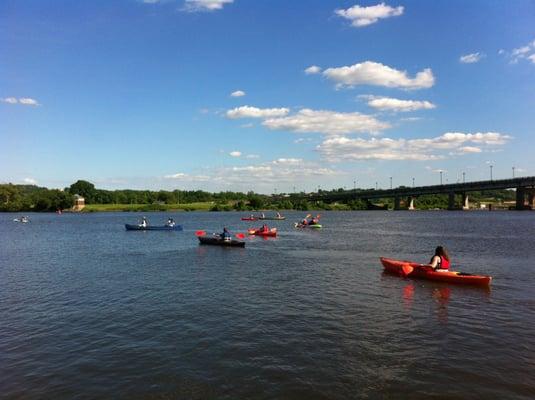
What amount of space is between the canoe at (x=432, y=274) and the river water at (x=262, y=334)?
0.68 meters

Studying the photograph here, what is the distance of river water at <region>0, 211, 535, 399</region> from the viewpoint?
13.5 m

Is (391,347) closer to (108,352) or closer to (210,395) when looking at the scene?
(210,395)

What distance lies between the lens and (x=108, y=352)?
1620 cm

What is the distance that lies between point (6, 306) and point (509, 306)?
26180mm

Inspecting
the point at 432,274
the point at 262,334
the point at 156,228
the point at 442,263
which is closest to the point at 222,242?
the point at 432,274

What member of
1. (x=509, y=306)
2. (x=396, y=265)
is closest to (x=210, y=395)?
(x=509, y=306)

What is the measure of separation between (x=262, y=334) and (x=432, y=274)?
16.3 metres

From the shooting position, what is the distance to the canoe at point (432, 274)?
27.8m

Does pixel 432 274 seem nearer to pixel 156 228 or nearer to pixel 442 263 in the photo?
pixel 442 263

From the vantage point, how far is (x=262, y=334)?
1811 cm

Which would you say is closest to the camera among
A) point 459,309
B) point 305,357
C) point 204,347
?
point 305,357

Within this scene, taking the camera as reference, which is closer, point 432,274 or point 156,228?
point 432,274

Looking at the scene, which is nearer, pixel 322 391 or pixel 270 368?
pixel 322 391

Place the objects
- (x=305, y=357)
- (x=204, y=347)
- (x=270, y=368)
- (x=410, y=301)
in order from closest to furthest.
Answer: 1. (x=270, y=368)
2. (x=305, y=357)
3. (x=204, y=347)
4. (x=410, y=301)
